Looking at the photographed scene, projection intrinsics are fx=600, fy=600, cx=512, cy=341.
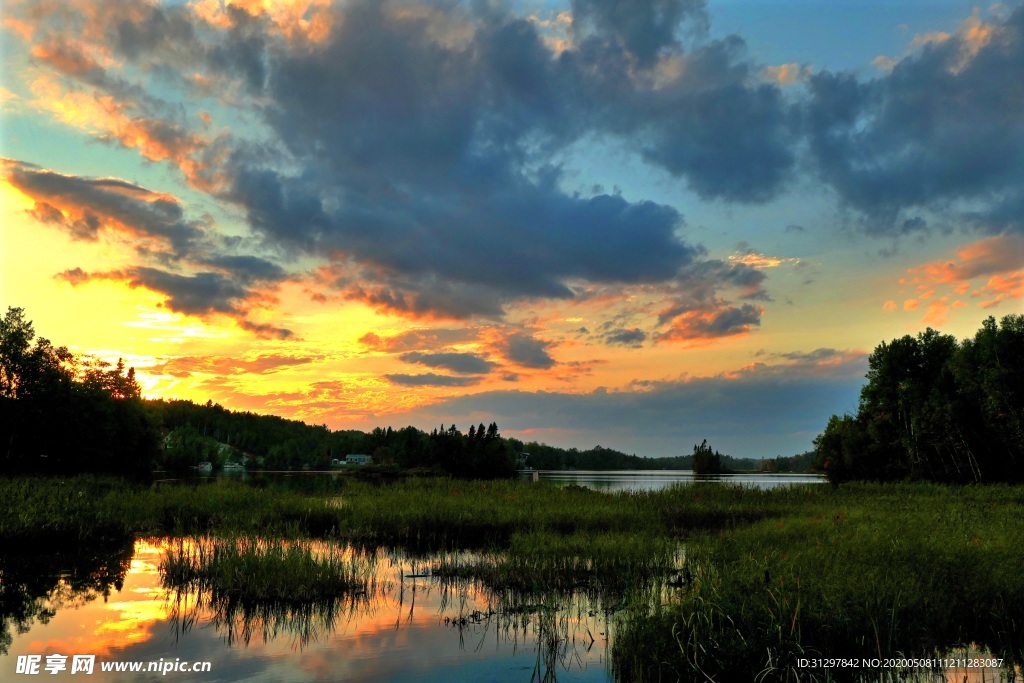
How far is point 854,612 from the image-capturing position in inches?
425

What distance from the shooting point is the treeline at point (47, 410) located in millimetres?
54938

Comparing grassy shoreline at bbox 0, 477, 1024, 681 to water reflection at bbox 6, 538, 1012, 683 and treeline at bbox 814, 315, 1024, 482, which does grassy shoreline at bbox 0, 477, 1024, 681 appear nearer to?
water reflection at bbox 6, 538, 1012, 683

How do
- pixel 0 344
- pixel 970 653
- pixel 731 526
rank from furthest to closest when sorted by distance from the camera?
pixel 0 344 → pixel 731 526 → pixel 970 653

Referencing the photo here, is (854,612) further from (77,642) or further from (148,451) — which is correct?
(148,451)

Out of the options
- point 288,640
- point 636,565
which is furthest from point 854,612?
point 288,640

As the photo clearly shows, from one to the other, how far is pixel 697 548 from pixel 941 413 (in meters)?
44.8

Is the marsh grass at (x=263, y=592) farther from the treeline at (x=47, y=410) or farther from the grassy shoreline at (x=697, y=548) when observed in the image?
the treeline at (x=47, y=410)

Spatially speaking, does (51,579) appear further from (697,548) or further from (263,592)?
(697,548)

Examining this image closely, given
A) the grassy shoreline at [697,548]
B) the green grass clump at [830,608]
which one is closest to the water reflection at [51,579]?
the grassy shoreline at [697,548]

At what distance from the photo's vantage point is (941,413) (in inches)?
2046

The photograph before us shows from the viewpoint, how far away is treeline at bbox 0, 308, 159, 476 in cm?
5494

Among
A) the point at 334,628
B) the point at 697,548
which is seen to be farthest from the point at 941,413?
the point at 334,628

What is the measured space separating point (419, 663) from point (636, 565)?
8.50 m

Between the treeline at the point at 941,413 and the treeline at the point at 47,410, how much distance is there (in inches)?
3125
